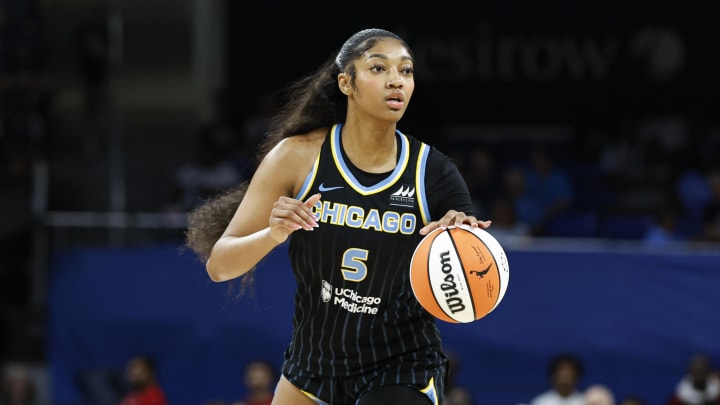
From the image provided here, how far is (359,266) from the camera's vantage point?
208 inches

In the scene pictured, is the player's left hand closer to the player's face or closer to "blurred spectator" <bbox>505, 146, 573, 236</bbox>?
the player's face

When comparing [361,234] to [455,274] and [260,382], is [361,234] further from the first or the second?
[260,382]

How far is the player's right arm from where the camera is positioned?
5.18 m

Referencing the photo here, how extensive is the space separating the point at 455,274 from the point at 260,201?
0.93m

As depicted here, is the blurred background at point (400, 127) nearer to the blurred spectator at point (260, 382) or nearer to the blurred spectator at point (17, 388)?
the blurred spectator at point (17, 388)

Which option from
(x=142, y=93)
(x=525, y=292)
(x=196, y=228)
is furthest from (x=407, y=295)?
(x=142, y=93)

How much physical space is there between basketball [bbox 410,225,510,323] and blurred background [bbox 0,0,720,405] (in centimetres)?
314

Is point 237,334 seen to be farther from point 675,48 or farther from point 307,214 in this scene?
point 675,48

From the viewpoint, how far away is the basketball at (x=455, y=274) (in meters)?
5.12

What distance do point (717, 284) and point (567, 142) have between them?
7.61 m

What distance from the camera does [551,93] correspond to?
62.3 feet

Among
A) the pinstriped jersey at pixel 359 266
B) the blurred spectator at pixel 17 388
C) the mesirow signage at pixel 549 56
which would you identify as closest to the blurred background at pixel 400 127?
the mesirow signage at pixel 549 56

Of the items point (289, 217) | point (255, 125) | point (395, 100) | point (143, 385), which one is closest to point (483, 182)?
point (255, 125)

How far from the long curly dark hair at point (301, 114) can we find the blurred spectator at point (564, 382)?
17.7ft
